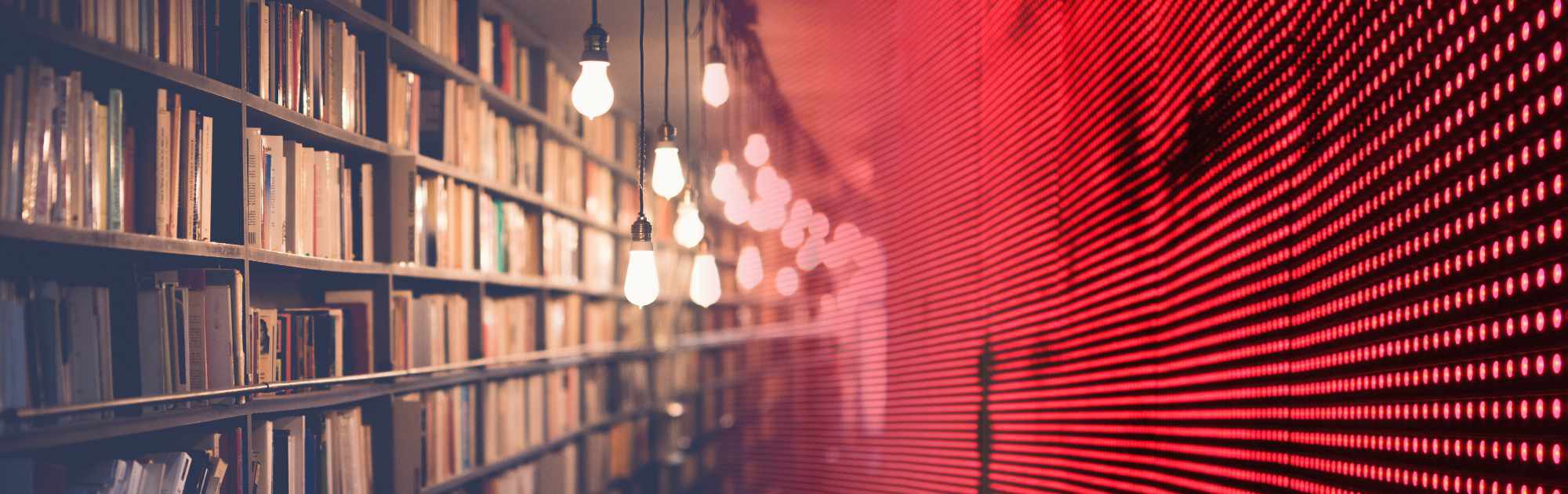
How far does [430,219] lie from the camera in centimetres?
345

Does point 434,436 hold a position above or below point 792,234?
below

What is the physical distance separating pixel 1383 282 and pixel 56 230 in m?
1.81

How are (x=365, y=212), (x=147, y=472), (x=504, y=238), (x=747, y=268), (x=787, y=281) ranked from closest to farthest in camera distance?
(x=147, y=472), (x=365, y=212), (x=504, y=238), (x=747, y=268), (x=787, y=281)

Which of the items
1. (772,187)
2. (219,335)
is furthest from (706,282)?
(772,187)

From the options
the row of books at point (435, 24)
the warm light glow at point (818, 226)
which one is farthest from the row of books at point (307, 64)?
the warm light glow at point (818, 226)

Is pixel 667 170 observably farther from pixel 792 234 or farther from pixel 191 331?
pixel 792 234

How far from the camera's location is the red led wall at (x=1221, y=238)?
1.15 metres

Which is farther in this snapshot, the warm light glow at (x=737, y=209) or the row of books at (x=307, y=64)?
the warm light glow at (x=737, y=209)

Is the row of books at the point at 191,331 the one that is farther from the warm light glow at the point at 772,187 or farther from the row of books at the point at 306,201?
the warm light glow at the point at 772,187

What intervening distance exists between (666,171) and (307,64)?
2.95 feet

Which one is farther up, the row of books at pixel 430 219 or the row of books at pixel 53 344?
the row of books at pixel 430 219

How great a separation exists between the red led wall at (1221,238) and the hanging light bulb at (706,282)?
0.87 m

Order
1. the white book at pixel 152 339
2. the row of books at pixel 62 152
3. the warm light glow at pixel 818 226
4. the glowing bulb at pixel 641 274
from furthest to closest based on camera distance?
the warm light glow at pixel 818 226
the glowing bulb at pixel 641 274
the white book at pixel 152 339
the row of books at pixel 62 152

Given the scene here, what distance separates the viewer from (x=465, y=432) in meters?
3.83
